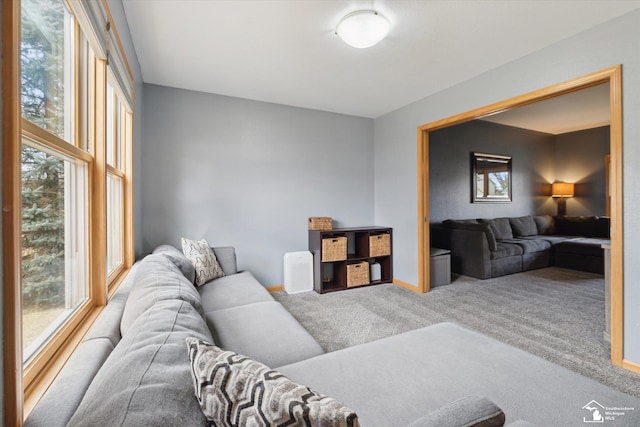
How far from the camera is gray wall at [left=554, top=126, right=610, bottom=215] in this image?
19.1 feet

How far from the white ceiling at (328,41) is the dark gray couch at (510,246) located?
2.33 metres

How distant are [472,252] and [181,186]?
4221 millimetres

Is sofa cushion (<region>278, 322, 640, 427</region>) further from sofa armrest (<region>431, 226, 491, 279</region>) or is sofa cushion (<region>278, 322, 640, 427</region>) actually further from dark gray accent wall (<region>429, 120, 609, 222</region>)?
dark gray accent wall (<region>429, 120, 609, 222</region>)

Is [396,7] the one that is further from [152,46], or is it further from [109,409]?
[109,409]

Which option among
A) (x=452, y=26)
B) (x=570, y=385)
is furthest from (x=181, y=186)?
(x=570, y=385)

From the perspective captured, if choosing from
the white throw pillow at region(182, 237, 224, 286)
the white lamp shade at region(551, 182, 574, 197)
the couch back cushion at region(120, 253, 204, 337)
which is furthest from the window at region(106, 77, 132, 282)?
the white lamp shade at region(551, 182, 574, 197)

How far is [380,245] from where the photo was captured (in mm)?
4227

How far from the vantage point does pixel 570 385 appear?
1105 millimetres

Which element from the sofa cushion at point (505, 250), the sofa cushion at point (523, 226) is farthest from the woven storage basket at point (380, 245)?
the sofa cushion at point (523, 226)

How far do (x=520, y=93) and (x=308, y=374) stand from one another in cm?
303

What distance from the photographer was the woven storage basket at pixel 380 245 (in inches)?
164

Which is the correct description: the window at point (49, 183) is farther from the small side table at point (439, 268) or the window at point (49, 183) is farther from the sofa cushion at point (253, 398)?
the small side table at point (439, 268)

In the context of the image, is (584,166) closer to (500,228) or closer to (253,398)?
(500,228)

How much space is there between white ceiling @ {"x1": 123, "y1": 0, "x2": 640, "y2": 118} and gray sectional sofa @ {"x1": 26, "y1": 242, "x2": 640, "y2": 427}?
184 cm
